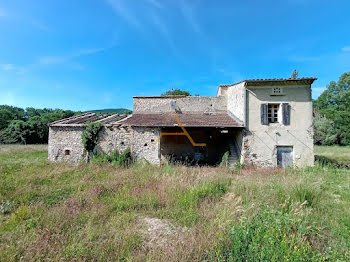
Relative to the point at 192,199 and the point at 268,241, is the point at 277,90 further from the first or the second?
the point at 268,241

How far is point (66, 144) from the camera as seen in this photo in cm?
1148

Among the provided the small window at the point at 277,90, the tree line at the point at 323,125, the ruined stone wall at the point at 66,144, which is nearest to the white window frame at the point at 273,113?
the small window at the point at 277,90

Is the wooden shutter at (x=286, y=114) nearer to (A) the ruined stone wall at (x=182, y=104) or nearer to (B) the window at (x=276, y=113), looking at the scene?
(B) the window at (x=276, y=113)

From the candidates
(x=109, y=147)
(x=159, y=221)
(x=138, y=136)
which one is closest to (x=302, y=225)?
(x=159, y=221)

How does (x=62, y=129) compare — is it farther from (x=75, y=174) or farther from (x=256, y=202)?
(x=256, y=202)

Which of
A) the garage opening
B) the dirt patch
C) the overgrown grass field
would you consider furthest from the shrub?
the garage opening

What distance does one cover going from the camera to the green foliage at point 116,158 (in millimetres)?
10027

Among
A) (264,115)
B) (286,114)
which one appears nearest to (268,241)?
(264,115)

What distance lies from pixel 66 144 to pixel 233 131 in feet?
42.3

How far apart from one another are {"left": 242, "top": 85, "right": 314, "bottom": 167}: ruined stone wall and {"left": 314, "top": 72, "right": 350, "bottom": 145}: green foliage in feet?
84.3

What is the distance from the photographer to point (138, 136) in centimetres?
1080

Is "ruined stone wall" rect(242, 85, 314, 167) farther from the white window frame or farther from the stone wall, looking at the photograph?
the stone wall

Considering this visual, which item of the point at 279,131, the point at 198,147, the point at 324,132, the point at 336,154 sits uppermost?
the point at 324,132

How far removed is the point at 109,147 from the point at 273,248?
34.9ft
